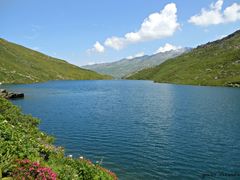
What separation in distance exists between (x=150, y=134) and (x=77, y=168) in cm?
3361

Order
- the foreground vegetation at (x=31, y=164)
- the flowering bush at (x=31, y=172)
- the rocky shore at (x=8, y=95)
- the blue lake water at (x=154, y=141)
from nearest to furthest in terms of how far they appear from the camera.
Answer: the flowering bush at (x=31, y=172) → the foreground vegetation at (x=31, y=164) → the blue lake water at (x=154, y=141) → the rocky shore at (x=8, y=95)

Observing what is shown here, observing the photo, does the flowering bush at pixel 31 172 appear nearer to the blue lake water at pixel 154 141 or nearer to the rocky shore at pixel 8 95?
the blue lake water at pixel 154 141

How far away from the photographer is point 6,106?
40.8 m

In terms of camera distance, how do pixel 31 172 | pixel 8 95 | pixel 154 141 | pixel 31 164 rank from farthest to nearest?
pixel 8 95 < pixel 154 141 < pixel 31 164 < pixel 31 172

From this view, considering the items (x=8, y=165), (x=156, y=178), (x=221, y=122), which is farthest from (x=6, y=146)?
(x=221, y=122)

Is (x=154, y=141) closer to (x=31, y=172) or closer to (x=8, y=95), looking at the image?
(x=31, y=172)

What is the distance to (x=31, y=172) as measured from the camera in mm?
17969

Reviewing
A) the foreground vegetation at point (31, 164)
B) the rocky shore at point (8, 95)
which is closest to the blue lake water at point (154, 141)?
the foreground vegetation at point (31, 164)

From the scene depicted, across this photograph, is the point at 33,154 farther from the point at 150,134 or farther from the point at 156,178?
the point at 150,134

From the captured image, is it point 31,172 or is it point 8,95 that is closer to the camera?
point 31,172

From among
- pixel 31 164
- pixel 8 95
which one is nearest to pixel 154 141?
pixel 31 164

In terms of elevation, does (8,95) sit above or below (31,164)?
below

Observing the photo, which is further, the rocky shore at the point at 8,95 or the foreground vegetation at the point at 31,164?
the rocky shore at the point at 8,95

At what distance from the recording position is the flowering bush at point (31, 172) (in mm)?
17531
